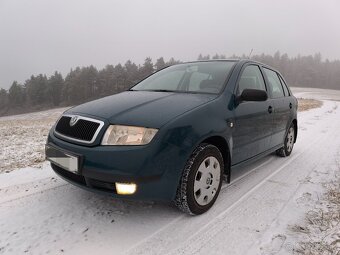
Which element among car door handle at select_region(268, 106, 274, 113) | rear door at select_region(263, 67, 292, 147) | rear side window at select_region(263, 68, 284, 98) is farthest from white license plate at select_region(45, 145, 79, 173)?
rear side window at select_region(263, 68, 284, 98)

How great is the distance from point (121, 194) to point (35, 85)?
272 ft

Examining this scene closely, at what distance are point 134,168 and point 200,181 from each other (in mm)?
816

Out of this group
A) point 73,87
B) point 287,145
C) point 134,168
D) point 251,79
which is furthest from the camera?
point 73,87

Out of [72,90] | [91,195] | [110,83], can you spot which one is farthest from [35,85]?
[91,195]

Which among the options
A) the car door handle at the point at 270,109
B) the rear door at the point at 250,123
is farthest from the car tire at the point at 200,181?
the car door handle at the point at 270,109

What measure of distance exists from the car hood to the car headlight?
0.05m

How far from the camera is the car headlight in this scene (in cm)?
268

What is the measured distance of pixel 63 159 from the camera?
2.96 m

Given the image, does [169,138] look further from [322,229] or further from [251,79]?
[251,79]

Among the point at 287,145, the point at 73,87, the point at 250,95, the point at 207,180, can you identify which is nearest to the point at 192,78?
the point at 250,95

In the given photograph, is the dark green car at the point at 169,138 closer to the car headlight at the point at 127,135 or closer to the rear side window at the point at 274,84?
the car headlight at the point at 127,135

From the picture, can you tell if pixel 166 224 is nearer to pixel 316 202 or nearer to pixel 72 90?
pixel 316 202

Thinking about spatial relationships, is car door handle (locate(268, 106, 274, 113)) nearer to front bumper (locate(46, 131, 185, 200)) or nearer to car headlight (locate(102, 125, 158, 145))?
front bumper (locate(46, 131, 185, 200))

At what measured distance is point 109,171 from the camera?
263 cm
